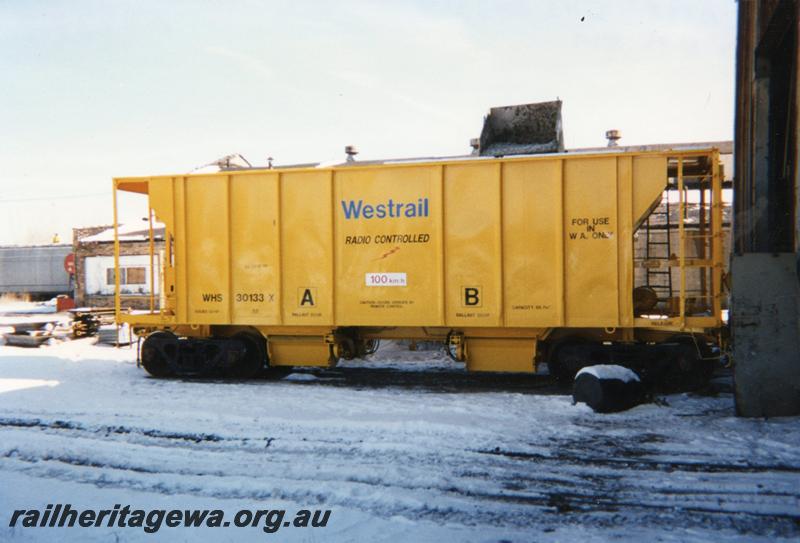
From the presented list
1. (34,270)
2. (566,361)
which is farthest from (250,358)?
(34,270)

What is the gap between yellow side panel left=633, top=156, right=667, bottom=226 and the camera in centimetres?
811

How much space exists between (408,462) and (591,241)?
4677mm

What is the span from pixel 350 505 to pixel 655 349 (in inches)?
225

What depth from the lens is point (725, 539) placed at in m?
3.85

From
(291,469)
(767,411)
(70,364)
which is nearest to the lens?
(291,469)

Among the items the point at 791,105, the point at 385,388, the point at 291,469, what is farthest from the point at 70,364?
the point at 791,105

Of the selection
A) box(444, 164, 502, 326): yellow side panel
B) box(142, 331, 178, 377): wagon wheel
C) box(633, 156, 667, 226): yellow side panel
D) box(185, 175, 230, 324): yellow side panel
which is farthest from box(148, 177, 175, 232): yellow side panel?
box(633, 156, 667, 226): yellow side panel

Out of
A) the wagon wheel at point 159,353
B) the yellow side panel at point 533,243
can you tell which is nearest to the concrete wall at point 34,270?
the wagon wheel at point 159,353

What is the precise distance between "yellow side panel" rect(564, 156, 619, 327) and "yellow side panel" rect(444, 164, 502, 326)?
1071mm

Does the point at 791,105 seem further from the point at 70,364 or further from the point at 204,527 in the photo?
the point at 70,364

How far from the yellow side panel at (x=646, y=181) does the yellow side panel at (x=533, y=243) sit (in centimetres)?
109

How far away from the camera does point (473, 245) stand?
344 inches

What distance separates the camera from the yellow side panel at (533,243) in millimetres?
8438

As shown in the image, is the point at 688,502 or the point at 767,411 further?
the point at 767,411
